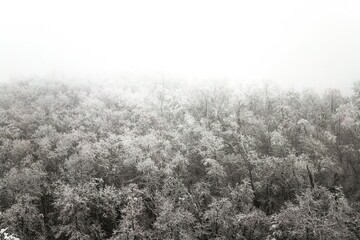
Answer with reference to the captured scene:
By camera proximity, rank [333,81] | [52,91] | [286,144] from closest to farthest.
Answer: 1. [286,144]
2. [52,91]
3. [333,81]

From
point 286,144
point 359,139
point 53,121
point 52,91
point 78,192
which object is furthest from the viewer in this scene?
point 52,91

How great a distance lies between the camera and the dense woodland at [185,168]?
3297cm

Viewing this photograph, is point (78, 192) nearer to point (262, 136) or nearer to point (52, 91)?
point (262, 136)

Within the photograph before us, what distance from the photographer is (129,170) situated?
45.0 meters

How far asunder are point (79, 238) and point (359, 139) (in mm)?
39596

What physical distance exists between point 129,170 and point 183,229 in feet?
49.1

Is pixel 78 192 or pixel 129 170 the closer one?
pixel 78 192

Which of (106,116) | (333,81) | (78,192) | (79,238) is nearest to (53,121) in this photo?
(106,116)

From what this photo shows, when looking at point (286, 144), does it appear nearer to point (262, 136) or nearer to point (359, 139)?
point (262, 136)

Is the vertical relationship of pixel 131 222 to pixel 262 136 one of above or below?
below

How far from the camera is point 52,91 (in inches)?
2817

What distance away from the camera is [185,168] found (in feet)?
146

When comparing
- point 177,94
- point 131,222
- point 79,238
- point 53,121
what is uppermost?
point 177,94

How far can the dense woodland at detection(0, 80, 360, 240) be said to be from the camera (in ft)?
108
